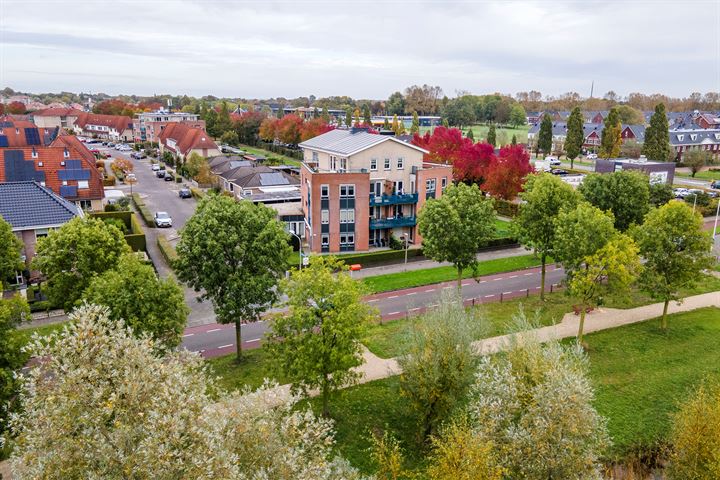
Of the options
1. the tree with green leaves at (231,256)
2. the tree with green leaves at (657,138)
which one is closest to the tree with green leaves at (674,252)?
the tree with green leaves at (231,256)

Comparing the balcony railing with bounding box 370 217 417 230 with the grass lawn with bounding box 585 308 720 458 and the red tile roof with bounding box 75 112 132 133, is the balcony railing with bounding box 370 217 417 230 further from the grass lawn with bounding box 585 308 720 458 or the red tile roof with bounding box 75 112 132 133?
the red tile roof with bounding box 75 112 132 133

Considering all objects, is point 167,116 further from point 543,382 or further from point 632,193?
point 543,382

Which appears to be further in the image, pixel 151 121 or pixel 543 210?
pixel 151 121

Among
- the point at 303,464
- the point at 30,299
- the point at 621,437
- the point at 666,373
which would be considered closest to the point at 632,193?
the point at 666,373

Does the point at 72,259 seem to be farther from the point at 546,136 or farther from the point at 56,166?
the point at 546,136

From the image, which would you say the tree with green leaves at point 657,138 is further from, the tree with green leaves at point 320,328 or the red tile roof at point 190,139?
the tree with green leaves at point 320,328

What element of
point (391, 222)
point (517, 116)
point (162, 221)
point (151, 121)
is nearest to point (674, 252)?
point (391, 222)

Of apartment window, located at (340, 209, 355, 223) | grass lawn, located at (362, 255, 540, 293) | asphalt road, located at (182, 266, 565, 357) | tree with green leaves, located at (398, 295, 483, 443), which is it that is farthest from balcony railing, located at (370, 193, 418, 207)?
tree with green leaves, located at (398, 295, 483, 443)
